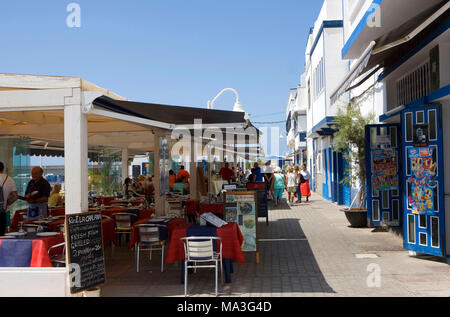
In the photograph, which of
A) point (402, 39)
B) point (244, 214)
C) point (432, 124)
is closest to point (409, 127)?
point (432, 124)

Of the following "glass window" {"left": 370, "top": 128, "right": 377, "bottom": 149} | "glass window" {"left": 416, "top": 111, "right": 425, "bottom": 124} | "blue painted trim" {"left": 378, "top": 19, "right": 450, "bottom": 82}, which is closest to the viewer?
"blue painted trim" {"left": 378, "top": 19, "right": 450, "bottom": 82}

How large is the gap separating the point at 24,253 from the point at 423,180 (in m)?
6.25

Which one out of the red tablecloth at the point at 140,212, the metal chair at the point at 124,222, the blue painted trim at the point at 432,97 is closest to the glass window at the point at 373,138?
the blue painted trim at the point at 432,97

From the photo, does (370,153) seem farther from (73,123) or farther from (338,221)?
(73,123)

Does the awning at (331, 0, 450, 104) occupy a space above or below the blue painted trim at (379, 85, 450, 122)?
above

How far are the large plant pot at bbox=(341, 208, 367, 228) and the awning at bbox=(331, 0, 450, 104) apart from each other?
3306mm

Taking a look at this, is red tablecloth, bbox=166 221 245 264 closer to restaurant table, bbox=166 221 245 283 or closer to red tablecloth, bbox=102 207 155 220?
restaurant table, bbox=166 221 245 283

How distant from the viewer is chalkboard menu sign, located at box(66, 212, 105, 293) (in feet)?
18.4

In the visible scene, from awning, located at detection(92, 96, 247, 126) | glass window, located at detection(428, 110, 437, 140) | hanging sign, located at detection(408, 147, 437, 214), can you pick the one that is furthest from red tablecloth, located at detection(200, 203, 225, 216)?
glass window, located at detection(428, 110, 437, 140)

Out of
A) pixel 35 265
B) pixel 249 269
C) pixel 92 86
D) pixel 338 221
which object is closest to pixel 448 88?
pixel 249 269

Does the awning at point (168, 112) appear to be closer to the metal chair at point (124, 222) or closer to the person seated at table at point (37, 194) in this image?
the metal chair at point (124, 222)

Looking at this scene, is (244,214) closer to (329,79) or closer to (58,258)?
(58,258)

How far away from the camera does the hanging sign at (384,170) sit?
32.7ft

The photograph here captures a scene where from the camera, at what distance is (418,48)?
26.1ft
